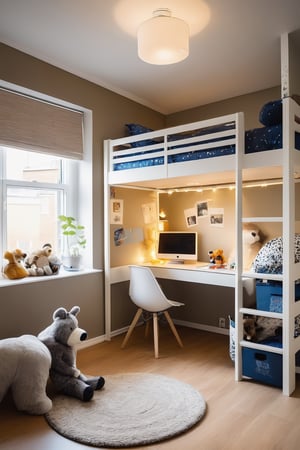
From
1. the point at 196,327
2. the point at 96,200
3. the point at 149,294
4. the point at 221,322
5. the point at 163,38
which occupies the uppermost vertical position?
the point at 163,38

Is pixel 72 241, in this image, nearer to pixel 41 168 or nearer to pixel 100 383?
pixel 41 168

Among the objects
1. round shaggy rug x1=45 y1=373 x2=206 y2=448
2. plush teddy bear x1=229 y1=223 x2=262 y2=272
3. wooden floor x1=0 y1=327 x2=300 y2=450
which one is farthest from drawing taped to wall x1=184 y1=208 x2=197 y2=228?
round shaggy rug x1=45 y1=373 x2=206 y2=448

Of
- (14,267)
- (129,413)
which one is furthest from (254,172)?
(14,267)

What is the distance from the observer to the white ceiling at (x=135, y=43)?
229 centimetres

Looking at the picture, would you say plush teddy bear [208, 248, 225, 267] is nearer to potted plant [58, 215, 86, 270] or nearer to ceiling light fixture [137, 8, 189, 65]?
potted plant [58, 215, 86, 270]

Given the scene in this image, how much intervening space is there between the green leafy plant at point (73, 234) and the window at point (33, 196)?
0.11 metres

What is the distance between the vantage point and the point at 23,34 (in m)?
2.62

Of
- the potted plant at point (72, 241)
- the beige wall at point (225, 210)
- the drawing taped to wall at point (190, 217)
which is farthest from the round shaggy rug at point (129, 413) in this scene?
the drawing taped to wall at point (190, 217)

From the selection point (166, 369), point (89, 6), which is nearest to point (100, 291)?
point (166, 369)

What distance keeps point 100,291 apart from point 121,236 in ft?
2.08

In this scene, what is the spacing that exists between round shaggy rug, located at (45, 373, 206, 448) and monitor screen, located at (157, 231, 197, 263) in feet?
4.82

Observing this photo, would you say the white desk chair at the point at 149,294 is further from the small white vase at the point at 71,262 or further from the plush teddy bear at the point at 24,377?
the plush teddy bear at the point at 24,377

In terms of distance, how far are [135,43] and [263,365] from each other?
2596mm

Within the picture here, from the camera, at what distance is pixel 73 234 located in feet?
10.8
